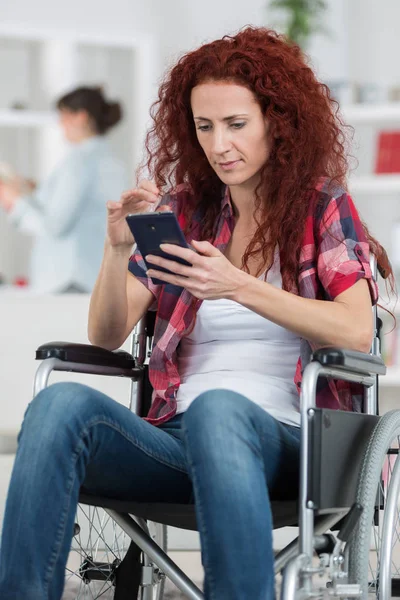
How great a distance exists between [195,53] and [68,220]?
2795mm

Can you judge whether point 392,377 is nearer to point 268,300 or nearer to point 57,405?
point 268,300

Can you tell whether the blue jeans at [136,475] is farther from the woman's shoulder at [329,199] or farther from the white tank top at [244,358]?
the woman's shoulder at [329,199]

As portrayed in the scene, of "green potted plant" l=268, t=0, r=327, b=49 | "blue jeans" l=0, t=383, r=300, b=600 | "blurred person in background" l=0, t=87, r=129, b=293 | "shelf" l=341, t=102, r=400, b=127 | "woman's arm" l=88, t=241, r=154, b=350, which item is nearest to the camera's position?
"blue jeans" l=0, t=383, r=300, b=600

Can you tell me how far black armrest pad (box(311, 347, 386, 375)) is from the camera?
4.13 ft

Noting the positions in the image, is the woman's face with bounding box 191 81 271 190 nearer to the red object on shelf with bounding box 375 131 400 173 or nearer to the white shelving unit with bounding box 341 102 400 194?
the white shelving unit with bounding box 341 102 400 194

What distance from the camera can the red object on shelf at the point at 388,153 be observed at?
14.0 feet

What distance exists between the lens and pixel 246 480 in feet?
3.84

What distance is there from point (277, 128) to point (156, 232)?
357 mm

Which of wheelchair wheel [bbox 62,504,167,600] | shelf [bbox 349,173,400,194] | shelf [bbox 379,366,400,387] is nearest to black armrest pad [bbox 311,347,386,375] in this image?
wheelchair wheel [bbox 62,504,167,600]

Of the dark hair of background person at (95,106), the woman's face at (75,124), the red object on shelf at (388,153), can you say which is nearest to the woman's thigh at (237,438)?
the red object on shelf at (388,153)

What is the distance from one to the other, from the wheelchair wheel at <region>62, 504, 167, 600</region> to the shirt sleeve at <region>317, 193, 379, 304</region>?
1.77ft

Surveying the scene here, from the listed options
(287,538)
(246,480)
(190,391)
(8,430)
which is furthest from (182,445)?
(8,430)

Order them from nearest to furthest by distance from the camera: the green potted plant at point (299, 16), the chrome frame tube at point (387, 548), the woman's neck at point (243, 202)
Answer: the chrome frame tube at point (387, 548)
the woman's neck at point (243, 202)
the green potted plant at point (299, 16)

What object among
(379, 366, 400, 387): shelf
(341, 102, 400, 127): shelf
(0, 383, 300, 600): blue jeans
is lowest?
(0, 383, 300, 600): blue jeans
